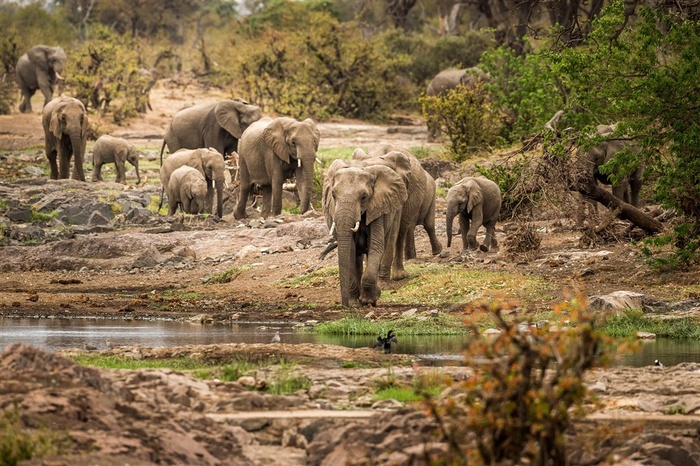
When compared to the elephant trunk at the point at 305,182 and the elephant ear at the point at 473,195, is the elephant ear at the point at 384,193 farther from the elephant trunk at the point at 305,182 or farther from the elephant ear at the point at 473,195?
the elephant trunk at the point at 305,182

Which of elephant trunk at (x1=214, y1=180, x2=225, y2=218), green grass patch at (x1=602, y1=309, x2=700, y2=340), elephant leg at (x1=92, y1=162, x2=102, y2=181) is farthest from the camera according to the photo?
elephant leg at (x1=92, y1=162, x2=102, y2=181)

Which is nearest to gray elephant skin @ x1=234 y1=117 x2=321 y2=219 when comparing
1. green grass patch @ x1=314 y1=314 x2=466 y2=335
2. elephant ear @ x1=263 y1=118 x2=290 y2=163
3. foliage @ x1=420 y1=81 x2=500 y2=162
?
elephant ear @ x1=263 y1=118 x2=290 y2=163

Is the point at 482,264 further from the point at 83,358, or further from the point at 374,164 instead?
the point at 83,358

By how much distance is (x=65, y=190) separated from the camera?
33.0 metres

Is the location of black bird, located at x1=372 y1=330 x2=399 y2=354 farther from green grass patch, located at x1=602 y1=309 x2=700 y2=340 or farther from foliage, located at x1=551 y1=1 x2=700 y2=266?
foliage, located at x1=551 y1=1 x2=700 y2=266

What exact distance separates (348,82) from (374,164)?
34.0 metres

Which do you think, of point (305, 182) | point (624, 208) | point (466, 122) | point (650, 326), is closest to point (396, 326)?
point (650, 326)

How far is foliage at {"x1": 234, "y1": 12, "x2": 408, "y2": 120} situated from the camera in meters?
50.8

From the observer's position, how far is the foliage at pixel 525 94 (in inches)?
1173

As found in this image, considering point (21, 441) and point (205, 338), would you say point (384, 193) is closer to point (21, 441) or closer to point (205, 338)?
point (205, 338)

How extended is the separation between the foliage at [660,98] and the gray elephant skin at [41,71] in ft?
97.6

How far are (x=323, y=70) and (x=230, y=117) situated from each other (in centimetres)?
1620

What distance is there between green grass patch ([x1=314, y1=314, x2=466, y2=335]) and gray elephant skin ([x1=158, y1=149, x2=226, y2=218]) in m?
14.5

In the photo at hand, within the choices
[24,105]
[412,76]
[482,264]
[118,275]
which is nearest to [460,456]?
[482,264]
